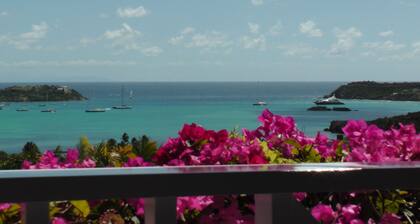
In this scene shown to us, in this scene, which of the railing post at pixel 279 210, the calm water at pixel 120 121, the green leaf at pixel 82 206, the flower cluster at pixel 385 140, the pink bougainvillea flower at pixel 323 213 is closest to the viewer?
the railing post at pixel 279 210

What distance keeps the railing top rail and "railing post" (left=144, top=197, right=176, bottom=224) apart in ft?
0.10

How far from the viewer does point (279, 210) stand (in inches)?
66.0

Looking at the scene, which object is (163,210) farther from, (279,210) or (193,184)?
(279,210)

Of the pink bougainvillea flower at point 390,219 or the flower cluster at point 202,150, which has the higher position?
the flower cluster at point 202,150

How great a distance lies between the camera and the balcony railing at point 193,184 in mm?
1555

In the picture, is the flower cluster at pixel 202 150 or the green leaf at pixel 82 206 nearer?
the green leaf at pixel 82 206

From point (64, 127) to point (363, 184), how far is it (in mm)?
137897

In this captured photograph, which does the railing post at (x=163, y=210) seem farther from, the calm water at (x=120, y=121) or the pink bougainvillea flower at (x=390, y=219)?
the calm water at (x=120, y=121)

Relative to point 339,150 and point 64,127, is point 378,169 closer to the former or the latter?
point 339,150

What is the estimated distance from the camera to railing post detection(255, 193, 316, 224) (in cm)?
167

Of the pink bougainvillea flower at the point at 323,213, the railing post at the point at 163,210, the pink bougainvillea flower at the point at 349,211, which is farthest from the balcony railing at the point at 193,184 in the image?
the pink bougainvillea flower at the point at 349,211

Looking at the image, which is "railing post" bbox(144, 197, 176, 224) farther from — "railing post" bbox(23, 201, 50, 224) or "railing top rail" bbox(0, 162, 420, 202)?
"railing post" bbox(23, 201, 50, 224)

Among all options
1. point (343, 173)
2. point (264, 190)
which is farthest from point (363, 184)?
point (264, 190)

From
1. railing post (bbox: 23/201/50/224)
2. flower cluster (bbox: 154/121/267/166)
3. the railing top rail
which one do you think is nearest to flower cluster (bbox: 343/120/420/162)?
flower cluster (bbox: 154/121/267/166)
